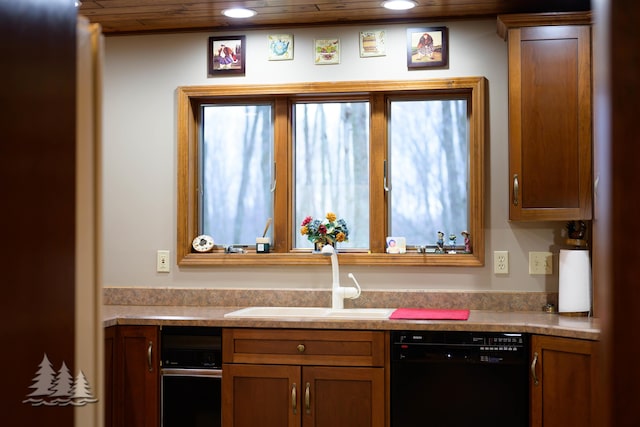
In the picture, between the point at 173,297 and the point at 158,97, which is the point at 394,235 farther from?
the point at 158,97

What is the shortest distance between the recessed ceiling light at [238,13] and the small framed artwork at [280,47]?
0.72 feet

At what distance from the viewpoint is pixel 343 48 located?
383 centimetres

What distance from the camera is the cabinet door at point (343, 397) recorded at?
10.6 feet

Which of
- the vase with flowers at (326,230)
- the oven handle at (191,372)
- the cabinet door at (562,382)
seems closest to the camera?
the cabinet door at (562,382)

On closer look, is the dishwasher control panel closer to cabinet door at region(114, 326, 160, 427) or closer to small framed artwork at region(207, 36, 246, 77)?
cabinet door at region(114, 326, 160, 427)

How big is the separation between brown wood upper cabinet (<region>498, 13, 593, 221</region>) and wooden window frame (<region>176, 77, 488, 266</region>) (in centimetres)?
30

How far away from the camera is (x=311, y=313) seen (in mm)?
3680

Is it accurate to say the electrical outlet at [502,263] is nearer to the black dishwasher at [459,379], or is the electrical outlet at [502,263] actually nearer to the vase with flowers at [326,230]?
the black dishwasher at [459,379]

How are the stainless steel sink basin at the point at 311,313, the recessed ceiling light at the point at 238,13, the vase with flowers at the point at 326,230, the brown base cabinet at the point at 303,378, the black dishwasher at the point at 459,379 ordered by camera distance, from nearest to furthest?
the black dishwasher at the point at 459,379
the brown base cabinet at the point at 303,378
the stainless steel sink basin at the point at 311,313
the recessed ceiling light at the point at 238,13
the vase with flowers at the point at 326,230

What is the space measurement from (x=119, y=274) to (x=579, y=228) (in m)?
2.39

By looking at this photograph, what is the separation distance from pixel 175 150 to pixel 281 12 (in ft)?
3.09

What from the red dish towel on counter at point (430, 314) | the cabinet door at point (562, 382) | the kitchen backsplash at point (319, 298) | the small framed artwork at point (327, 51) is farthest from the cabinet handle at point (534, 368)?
the small framed artwork at point (327, 51)

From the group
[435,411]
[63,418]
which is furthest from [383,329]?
[63,418]

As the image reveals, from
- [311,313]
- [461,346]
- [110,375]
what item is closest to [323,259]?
[311,313]
